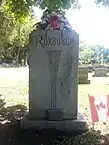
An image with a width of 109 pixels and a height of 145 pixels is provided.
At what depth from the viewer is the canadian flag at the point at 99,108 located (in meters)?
6.94

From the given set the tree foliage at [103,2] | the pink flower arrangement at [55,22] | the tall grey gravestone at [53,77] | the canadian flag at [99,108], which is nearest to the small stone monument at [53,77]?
the tall grey gravestone at [53,77]

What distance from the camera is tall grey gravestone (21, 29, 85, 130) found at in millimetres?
7000

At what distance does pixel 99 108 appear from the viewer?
7.02m

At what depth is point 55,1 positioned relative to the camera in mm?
8742

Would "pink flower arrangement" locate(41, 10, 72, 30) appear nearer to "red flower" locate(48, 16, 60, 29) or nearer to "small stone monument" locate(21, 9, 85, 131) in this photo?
"red flower" locate(48, 16, 60, 29)

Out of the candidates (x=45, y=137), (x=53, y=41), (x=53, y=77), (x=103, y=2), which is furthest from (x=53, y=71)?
(x=103, y=2)

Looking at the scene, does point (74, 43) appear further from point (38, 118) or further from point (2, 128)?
point (2, 128)

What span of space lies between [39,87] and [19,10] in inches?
222

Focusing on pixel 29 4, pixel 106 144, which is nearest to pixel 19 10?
pixel 29 4

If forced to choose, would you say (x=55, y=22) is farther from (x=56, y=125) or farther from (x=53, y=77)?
(x=56, y=125)

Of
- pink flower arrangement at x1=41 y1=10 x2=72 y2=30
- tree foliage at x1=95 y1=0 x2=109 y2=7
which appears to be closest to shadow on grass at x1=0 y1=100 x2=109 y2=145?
pink flower arrangement at x1=41 y1=10 x2=72 y2=30

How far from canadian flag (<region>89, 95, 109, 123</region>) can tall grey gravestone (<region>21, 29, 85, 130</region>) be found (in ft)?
0.99

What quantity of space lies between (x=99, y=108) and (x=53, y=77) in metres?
1.16

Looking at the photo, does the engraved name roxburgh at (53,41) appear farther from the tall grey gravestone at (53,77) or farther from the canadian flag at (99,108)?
the canadian flag at (99,108)
